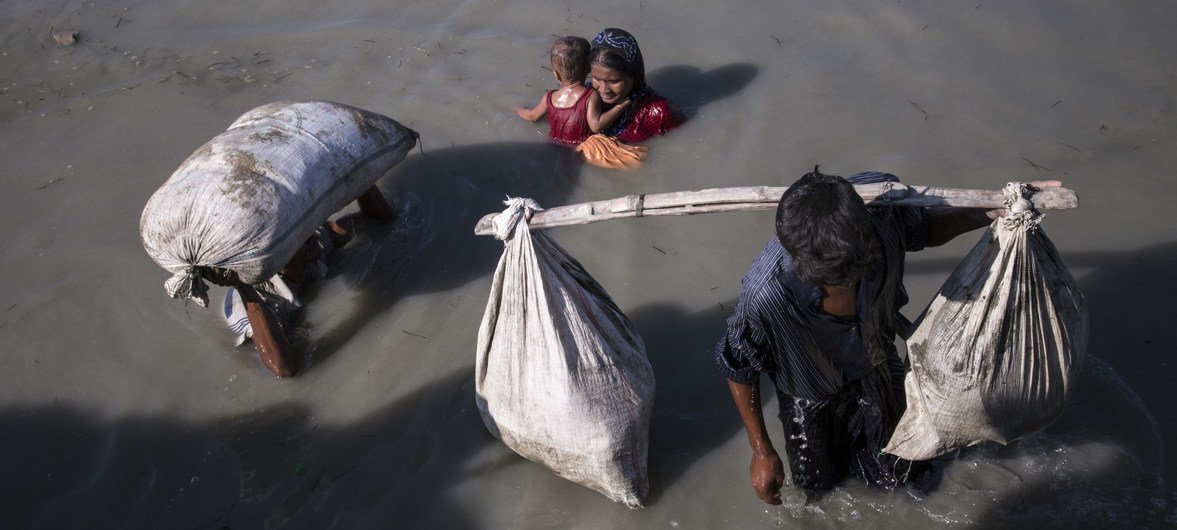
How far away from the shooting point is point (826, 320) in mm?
2363

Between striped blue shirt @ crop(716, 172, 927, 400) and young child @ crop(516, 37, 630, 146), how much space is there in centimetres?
261

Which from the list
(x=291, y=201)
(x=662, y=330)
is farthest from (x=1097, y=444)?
(x=291, y=201)

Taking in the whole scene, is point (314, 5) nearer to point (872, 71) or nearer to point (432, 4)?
point (432, 4)

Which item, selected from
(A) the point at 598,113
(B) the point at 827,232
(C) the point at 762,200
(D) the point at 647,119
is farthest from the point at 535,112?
(B) the point at 827,232

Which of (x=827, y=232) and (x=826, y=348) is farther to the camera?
(x=826, y=348)

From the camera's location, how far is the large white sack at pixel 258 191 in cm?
324

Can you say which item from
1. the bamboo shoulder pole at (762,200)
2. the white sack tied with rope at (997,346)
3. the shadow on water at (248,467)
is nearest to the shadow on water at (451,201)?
the shadow on water at (248,467)

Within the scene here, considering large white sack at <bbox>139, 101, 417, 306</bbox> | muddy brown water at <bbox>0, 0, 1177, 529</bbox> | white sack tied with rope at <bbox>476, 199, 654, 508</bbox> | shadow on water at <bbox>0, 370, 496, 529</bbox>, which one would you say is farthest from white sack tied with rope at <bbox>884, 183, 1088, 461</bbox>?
large white sack at <bbox>139, 101, 417, 306</bbox>

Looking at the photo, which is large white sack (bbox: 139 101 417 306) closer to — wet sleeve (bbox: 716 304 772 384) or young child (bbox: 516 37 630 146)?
young child (bbox: 516 37 630 146)

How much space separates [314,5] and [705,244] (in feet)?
13.1

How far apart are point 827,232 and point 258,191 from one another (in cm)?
242

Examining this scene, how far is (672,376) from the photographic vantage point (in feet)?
11.8

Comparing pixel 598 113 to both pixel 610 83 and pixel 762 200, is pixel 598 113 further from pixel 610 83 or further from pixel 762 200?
pixel 762 200

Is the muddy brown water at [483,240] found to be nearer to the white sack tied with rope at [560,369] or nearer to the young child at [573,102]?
the young child at [573,102]
